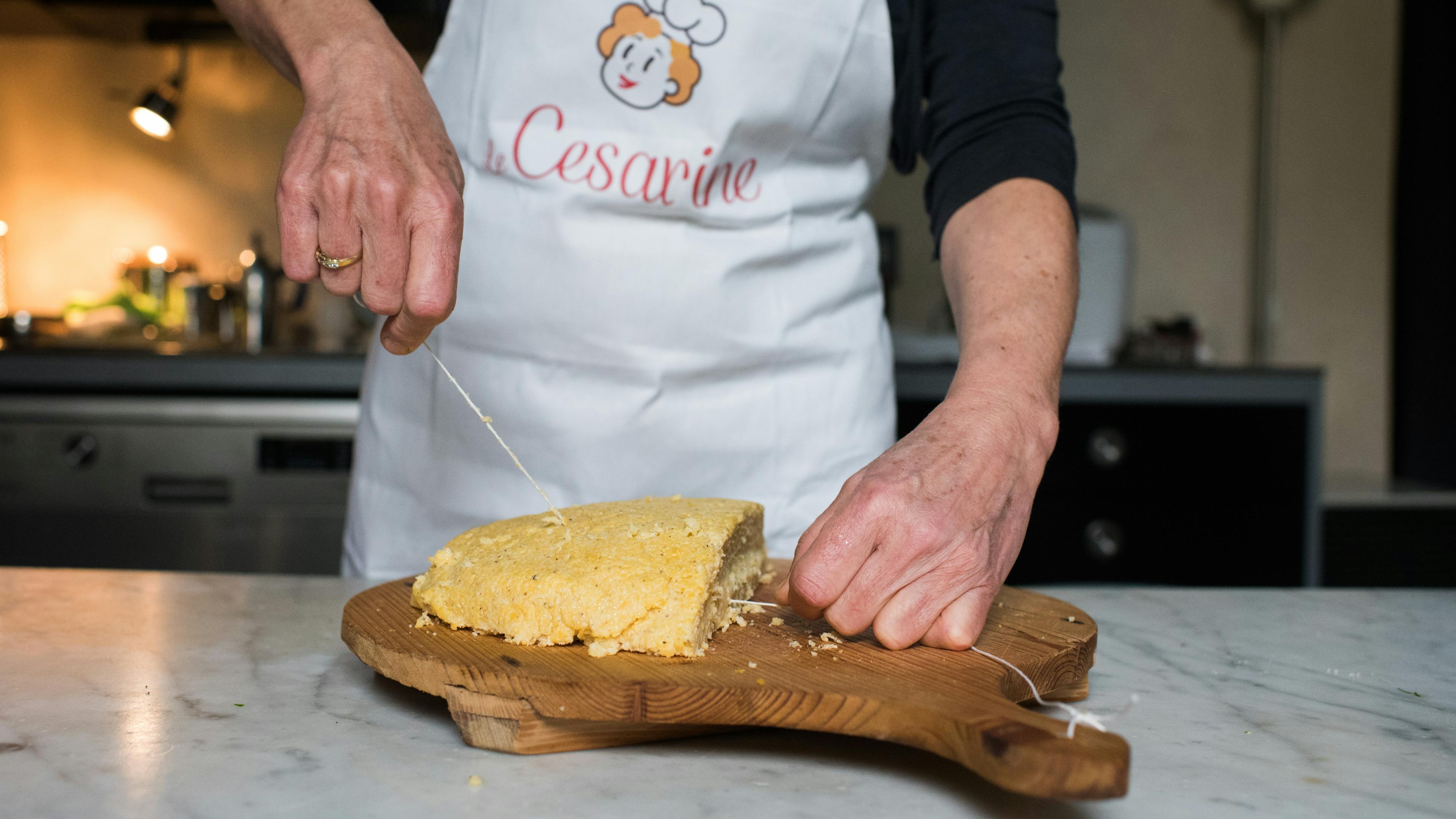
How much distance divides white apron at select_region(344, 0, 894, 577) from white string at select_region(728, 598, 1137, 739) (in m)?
0.34

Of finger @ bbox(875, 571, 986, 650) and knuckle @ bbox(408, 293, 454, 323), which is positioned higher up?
knuckle @ bbox(408, 293, 454, 323)

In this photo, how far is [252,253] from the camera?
8.45ft

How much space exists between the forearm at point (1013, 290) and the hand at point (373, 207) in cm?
37

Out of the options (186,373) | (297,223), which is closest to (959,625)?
(297,223)

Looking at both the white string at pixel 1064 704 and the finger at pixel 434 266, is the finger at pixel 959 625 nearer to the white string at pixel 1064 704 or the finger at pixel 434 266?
the white string at pixel 1064 704

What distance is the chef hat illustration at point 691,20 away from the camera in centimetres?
104

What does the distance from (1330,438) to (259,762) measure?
300 cm

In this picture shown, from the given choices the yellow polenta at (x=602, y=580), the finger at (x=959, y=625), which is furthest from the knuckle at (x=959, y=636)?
the yellow polenta at (x=602, y=580)

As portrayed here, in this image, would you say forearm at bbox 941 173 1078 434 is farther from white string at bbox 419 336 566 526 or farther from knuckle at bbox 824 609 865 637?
white string at bbox 419 336 566 526

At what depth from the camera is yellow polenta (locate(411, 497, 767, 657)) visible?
632 mm

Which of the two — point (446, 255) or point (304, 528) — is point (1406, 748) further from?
point (304, 528)

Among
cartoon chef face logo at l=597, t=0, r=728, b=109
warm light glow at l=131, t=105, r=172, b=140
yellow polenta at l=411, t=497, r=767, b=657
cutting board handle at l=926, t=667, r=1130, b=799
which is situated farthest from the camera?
warm light glow at l=131, t=105, r=172, b=140

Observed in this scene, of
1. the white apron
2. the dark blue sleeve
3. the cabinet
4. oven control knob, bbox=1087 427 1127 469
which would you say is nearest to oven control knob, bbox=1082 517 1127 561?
the cabinet

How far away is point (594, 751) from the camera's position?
1.85ft
